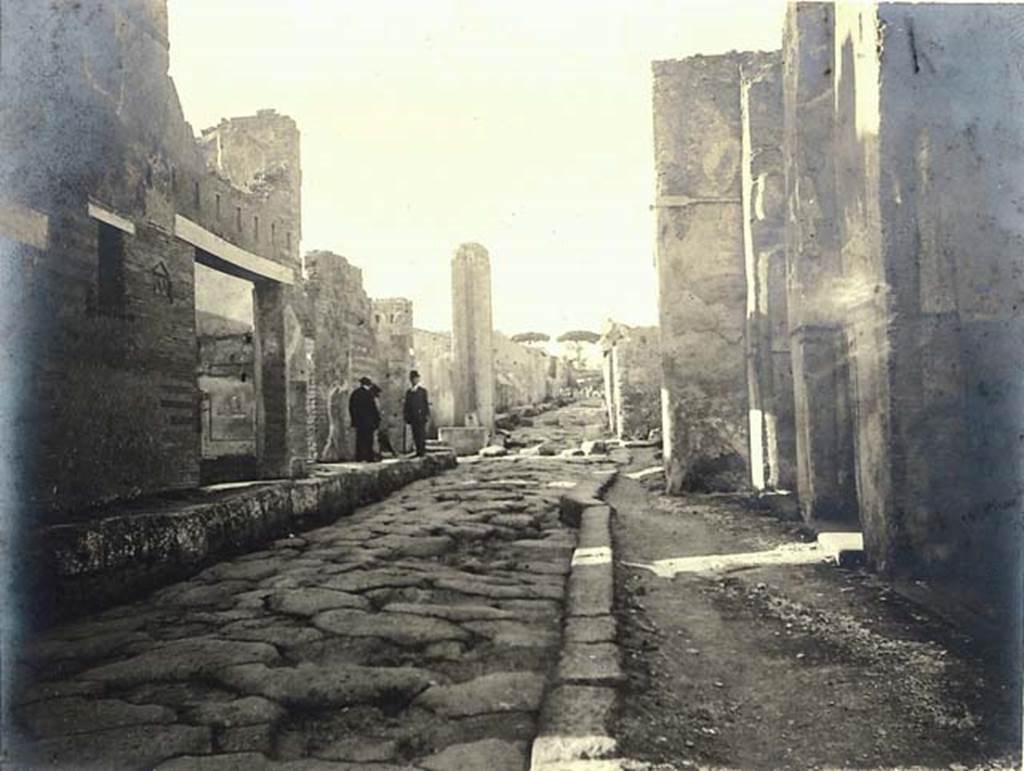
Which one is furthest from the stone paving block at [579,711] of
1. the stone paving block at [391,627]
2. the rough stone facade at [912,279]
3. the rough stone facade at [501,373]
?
the rough stone facade at [501,373]

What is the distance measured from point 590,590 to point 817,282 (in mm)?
3108

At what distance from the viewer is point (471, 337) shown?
18.2m

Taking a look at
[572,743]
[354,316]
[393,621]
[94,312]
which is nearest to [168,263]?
[94,312]

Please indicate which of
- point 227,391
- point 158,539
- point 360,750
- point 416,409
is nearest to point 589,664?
point 360,750

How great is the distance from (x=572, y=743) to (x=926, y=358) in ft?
8.49

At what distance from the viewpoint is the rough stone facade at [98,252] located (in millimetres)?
4316

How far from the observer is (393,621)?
3201 mm

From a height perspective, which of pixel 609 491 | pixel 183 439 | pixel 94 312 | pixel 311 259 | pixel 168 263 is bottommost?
pixel 609 491

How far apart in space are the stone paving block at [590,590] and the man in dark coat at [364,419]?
6902 mm

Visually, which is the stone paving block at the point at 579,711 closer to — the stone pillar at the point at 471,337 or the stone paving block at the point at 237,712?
the stone paving block at the point at 237,712

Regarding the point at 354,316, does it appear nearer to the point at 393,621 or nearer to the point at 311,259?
the point at 311,259

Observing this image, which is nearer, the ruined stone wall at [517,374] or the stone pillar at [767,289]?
the stone pillar at [767,289]

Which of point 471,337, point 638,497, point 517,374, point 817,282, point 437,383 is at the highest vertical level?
point 471,337

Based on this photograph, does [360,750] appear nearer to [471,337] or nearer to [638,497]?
[638,497]
